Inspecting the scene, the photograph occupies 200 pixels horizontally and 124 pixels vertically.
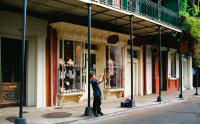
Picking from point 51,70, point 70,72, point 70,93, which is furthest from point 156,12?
point 51,70

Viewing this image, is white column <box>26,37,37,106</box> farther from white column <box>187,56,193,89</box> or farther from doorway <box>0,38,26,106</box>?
white column <box>187,56,193,89</box>

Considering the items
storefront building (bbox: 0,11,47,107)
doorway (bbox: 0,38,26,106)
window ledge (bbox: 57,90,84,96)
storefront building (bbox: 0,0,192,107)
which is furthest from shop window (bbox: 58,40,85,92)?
doorway (bbox: 0,38,26,106)

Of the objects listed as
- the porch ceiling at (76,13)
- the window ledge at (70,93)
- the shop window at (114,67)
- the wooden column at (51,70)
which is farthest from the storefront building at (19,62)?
the shop window at (114,67)

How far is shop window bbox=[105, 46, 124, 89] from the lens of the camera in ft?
39.0

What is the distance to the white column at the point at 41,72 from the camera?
8977mm

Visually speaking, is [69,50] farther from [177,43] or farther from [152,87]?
[177,43]

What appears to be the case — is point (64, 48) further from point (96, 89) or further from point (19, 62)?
point (96, 89)

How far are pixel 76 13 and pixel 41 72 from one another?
299 centimetres

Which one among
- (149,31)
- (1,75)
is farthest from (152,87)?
(1,75)

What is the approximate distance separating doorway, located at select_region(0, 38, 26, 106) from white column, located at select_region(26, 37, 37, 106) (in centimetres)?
40

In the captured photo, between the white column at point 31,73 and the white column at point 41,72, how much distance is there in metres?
0.22

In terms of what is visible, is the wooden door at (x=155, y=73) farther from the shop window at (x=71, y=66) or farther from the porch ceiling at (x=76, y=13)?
the shop window at (x=71, y=66)

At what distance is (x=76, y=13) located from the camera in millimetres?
9445

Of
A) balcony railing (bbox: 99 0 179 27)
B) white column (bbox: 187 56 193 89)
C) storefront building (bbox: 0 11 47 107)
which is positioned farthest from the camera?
white column (bbox: 187 56 193 89)
